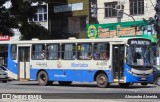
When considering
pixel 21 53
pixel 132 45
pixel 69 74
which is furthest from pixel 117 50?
pixel 21 53

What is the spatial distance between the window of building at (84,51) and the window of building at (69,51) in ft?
1.31

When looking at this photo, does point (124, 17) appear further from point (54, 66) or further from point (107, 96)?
point (107, 96)

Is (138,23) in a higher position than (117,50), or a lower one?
higher

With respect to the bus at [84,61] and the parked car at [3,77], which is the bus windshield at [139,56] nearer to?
the bus at [84,61]

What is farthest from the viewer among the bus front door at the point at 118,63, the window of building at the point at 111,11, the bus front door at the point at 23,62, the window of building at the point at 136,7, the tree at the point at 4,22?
the window of building at the point at 111,11

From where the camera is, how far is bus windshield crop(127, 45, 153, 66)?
26.3 meters

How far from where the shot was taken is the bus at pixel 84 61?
1041 inches

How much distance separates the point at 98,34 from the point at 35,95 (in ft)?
129

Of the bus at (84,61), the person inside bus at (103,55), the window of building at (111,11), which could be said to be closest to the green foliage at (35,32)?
the window of building at (111,11)

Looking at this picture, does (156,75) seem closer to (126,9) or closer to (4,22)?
(4,22)

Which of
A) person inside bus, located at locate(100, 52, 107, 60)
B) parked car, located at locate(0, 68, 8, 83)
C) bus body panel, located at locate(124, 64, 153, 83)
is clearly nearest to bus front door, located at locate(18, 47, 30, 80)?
person inside bus, located at locate(100, 52, 107, 60)

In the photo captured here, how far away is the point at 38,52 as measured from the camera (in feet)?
100

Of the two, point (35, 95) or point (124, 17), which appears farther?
point (124, 17)

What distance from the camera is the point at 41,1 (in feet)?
177
